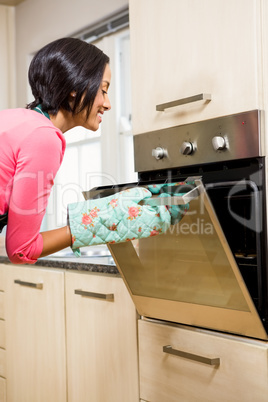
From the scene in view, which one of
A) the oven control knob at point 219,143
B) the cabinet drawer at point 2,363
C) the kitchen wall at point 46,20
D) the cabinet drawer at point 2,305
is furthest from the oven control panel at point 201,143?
the kitchen wall at point 46,20

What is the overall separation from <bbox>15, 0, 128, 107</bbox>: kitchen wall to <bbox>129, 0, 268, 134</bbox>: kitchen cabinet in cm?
111

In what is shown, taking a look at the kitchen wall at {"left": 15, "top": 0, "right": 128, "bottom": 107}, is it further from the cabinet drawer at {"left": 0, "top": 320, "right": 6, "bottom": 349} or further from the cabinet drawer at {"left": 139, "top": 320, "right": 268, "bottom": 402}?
the cabinet drawer at {"left": 139, "top": 320, "right": 268, "bottom": 402}

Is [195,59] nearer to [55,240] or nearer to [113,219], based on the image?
[113,219]

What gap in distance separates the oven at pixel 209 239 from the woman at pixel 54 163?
11 cm

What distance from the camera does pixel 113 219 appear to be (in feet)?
3.91

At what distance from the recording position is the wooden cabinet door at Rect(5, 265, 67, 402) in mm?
1852

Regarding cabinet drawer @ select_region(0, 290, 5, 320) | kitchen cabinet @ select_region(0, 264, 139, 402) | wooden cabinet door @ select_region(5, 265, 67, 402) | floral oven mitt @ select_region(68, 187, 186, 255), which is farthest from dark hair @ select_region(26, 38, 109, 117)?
cabinet drawer @ select_region(0, 290, 5, 320)

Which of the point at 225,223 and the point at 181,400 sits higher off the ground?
the point at 225,223

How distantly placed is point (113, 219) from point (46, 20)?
92.1 inches

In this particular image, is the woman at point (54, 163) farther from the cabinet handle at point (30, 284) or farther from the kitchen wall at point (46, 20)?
the kitchen wall at point (46, 20)

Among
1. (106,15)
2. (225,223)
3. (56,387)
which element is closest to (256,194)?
(225,223)

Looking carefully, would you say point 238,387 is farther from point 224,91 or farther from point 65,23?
point 65,23

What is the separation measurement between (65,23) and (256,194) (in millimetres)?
2144

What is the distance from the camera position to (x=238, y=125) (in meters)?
1.30
